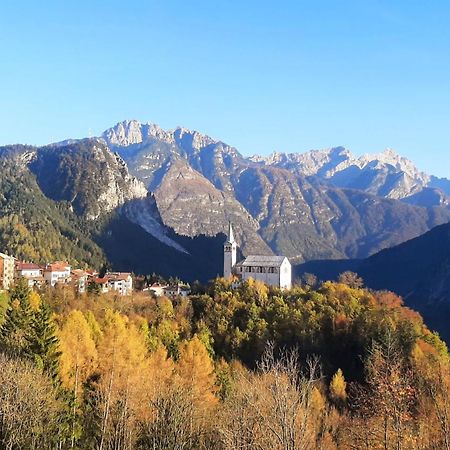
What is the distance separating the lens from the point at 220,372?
75688 mm

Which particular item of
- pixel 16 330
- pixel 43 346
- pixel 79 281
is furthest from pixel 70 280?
pixel 43 346

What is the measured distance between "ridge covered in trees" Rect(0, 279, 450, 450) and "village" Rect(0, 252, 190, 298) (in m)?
9.52

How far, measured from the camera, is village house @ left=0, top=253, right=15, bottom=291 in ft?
327

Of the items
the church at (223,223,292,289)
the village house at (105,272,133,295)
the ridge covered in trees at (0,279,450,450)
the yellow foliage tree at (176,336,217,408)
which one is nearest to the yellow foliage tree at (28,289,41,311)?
the ridge covered in trees at (0,279,450,450)

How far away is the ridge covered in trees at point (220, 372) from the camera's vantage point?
3319 cm

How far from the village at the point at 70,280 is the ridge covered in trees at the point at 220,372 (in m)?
9.52

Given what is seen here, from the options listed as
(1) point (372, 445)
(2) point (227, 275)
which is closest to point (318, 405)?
(1) point (372, 445)

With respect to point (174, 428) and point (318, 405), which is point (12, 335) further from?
point (318, 405)

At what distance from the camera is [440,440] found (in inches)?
1513

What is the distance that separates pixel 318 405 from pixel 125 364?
2052 centimetres

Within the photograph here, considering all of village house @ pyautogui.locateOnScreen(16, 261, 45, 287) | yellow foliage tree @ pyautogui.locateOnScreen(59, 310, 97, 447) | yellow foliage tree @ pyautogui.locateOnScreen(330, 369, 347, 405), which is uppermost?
village house @ pyautogui.locateOnScreen(16, 261, 45, 287)

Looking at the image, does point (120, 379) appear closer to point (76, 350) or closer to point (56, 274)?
point (76, 350)

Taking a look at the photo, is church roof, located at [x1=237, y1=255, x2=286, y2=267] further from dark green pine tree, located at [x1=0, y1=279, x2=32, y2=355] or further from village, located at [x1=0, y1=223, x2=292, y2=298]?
dark green pine tree, located at [x1=0, y1=279, x2=32, y2=355]

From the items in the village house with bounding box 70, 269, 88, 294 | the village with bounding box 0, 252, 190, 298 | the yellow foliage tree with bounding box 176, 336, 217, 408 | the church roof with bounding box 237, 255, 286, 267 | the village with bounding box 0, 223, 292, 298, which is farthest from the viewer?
the church roof with bounding box 237, 255, 286, 267
